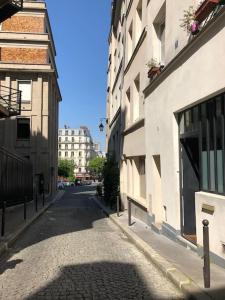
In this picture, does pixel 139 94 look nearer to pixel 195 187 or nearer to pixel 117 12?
pixel 195 187

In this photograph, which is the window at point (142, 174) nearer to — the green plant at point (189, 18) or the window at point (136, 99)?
the window at point (136, 99)

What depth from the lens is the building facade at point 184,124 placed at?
845 cm

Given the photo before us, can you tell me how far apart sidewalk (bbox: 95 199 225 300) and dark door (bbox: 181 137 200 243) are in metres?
0.55

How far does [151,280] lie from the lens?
798 cm

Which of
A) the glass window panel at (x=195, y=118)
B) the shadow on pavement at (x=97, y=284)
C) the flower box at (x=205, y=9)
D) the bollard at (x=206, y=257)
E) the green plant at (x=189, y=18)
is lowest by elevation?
the shadow on pavement at (x=97, y=284)

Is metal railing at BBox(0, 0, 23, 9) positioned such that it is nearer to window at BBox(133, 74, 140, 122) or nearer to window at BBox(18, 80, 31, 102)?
window at BBox(133, 74, 140, 122)

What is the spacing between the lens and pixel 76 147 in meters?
157

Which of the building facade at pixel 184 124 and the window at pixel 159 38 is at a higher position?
the window at pixel 159 38

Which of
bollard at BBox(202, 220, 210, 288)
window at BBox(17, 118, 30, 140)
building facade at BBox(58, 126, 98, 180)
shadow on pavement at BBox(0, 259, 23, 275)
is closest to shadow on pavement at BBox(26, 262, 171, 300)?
bollard at BBox(202, 220, 210, 288)

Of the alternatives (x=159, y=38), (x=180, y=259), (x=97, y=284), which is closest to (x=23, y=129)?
(x=159, y=38)

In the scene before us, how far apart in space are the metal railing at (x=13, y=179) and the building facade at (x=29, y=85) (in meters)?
9.85

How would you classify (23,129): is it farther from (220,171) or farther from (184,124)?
(220,171)

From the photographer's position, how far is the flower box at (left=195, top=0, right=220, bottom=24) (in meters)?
8.23

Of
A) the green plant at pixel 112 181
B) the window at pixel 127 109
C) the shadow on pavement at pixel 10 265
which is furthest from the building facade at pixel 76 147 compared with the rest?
the shadow on pavement at pixel 10 265
